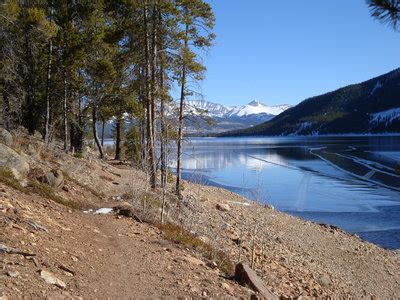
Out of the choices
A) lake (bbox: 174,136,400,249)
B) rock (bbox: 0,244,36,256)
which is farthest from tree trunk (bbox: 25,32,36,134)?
rock (bbox: 0,244,36,256)

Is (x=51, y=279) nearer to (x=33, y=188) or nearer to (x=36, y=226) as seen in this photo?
(x=36, y=226)

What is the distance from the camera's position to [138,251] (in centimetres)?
966

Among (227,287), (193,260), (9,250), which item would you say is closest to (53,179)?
(193,260)

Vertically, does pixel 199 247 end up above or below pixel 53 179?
below

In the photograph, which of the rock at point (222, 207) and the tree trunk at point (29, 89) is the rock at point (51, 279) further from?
the tree trunk at point (29, 89)

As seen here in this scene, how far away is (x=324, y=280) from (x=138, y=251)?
7605 millimetres

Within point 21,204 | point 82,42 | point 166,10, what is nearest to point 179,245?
point 21,204

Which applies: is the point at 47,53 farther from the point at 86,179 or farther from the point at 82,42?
A: the point at 86,179

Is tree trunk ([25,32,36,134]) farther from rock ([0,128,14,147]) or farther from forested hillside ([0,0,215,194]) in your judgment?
rock ([0,128,14,147])

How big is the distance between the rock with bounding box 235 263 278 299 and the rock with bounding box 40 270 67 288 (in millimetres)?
3796

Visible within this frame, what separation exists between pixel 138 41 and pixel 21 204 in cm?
1226

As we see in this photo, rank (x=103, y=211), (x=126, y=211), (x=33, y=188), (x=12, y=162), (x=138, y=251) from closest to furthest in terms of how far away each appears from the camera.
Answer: (x=138, y=251) < (x=33, y=188) < (x=12, y=162) < (x=126, y=211) < (x=103, y=211)

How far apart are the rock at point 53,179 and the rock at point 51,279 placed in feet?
23.9

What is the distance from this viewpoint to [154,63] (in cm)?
1970
